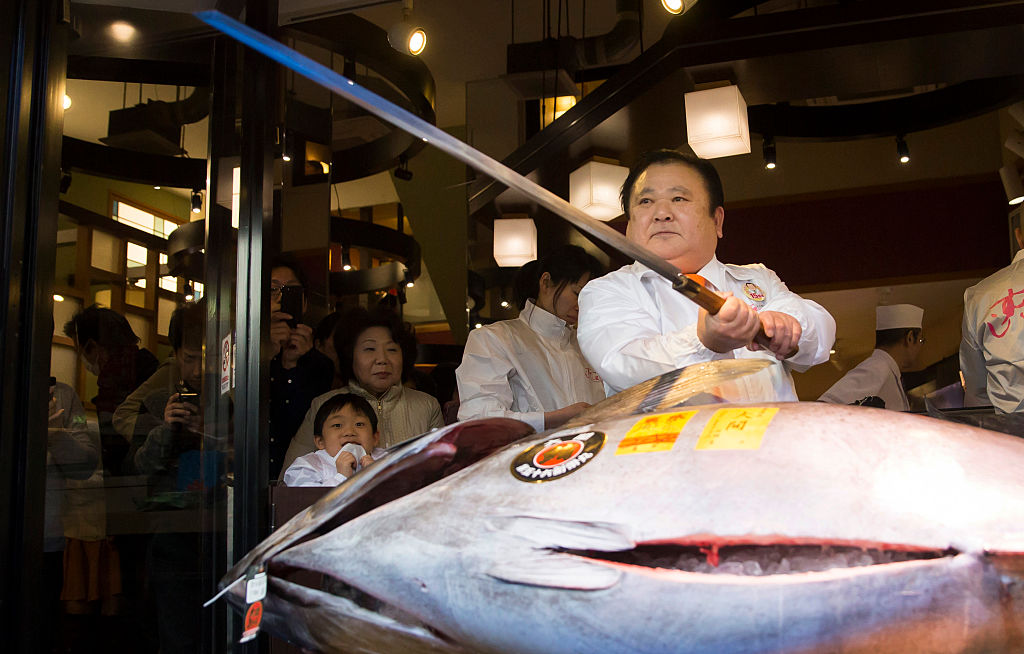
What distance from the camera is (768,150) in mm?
6535

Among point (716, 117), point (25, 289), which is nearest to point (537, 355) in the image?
point (716, 117)

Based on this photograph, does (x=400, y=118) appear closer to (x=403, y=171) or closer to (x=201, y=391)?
(x=201, y=391)

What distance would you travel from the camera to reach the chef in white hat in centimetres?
515

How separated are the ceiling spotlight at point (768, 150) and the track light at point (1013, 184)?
1473 millimetres

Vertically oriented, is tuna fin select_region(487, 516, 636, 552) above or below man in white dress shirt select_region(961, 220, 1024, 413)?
below

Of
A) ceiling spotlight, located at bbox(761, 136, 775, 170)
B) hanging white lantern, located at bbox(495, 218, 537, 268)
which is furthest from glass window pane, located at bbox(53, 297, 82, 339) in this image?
ceiling spotlight, located at bbox(761, 136, 775, 170)

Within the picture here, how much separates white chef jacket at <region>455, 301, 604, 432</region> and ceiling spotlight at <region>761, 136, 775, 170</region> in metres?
3.15

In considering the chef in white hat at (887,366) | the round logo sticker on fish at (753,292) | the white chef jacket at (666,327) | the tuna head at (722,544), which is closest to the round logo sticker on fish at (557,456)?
the tuna head at (722,544)

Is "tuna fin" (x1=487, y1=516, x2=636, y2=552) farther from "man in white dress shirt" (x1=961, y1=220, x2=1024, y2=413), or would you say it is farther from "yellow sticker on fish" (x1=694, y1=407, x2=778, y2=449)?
"man in white dress shirt" (x1=961, y1=220, x2=1024, y2=413)

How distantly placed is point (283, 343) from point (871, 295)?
5.08 m

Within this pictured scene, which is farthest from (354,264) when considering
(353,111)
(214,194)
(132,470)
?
(132,470)

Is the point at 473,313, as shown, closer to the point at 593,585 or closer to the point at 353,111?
the point at 353,111

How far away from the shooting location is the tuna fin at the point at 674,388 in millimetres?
1269

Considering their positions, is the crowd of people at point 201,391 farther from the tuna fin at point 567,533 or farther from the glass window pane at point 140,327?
the tuna fin at point 567,533
